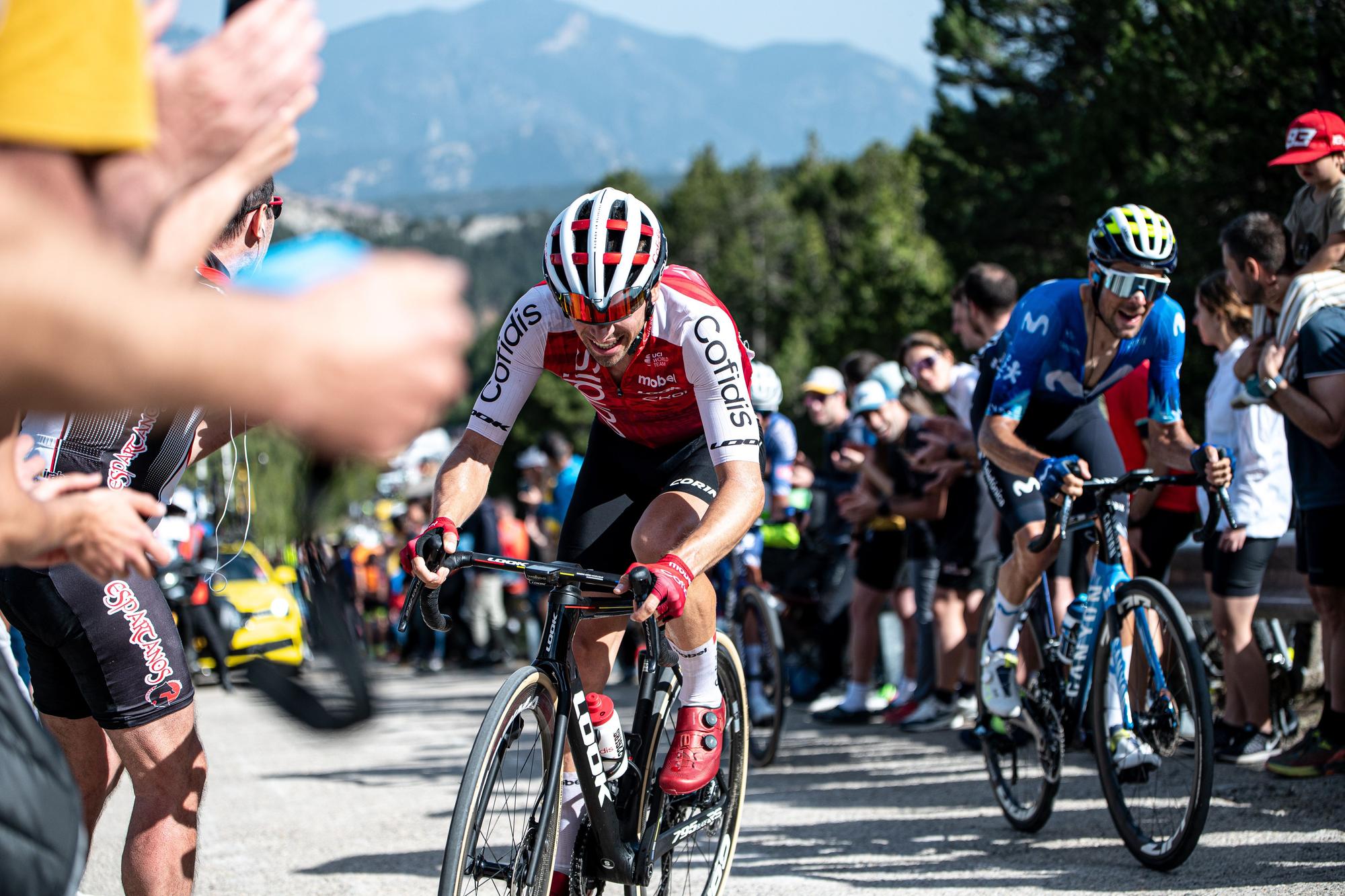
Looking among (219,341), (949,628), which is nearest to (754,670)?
(949,628)

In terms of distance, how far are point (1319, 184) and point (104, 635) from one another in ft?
17.7

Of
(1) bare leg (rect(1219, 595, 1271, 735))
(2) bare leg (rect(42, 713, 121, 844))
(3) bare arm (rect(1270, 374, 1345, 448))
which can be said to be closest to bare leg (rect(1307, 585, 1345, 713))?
→ (1) bare leg (rect(1219, 595, 1271, 735))

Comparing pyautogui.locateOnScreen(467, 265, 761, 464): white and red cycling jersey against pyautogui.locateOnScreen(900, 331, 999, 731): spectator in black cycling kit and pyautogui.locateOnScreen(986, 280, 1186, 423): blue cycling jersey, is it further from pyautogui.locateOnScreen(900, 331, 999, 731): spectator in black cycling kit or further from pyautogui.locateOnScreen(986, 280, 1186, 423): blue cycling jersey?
pyautogui.locateOnScreen(900, 331, 999, 731): spectator in black cycling kit

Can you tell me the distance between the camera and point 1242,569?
639 centimetres

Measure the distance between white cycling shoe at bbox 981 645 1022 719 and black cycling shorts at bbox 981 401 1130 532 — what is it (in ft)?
1.89

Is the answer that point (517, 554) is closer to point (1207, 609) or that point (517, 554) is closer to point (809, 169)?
point (1207, 609)

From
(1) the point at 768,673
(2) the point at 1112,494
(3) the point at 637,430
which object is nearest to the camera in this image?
(3) the point at 637,430

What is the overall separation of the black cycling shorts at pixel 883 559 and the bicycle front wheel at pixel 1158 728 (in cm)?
397

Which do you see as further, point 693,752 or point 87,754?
point 693,752

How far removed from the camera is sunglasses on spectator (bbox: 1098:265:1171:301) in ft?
17.7

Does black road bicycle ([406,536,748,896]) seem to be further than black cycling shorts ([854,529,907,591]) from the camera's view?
No

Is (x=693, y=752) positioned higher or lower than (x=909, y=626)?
higher

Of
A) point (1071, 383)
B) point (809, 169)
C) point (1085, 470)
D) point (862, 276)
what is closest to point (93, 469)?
point (1085, 470)

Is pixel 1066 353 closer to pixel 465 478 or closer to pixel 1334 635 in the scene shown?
pixel 1334 635
